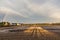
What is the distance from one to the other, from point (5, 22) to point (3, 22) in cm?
237

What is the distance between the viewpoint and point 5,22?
5335 inches

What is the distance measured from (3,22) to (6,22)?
4.48 meters

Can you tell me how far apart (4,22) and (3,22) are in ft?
3.08

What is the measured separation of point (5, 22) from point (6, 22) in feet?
7.21

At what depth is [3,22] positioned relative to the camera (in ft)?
438

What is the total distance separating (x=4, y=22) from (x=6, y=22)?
3707mm

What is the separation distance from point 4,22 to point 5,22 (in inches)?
60.0

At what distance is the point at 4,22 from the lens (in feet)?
440

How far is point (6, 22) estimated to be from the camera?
137625 millimetres
